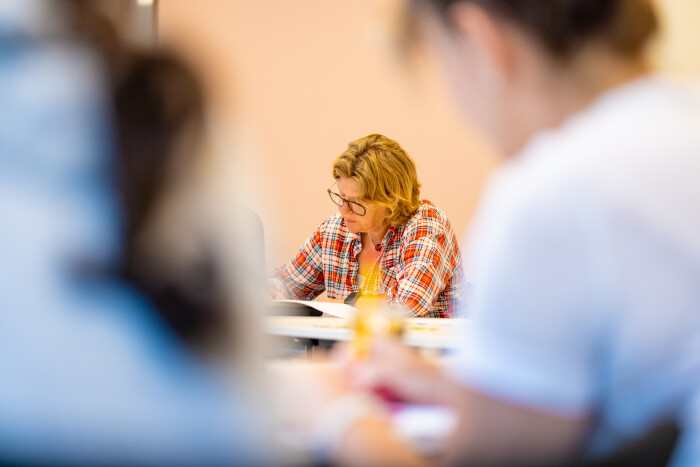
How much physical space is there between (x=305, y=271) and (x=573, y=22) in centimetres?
230

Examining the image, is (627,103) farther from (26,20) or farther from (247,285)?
(26,20)

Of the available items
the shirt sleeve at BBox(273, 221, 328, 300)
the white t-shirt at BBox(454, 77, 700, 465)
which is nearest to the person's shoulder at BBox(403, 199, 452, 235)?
the shirt sleeve at BBox(273, 221, 328, 300)

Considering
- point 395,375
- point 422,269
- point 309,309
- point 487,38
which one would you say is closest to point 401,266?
point 422,269

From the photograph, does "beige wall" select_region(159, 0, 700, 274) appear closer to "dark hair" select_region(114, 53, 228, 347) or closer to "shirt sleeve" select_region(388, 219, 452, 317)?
"shirt sleeve" select_region(388, 219, 452, 317)

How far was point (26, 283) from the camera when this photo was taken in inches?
27.4

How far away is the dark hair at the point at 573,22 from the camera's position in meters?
0.75

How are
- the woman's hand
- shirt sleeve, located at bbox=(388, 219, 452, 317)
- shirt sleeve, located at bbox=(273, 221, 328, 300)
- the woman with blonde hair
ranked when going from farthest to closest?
shirt sleeve, located at bbox=(273, 221, 328, 300), the woman with blonde hair, shirt sleeve, located at bbox=(388, 219, 452, 317), the woman's hand

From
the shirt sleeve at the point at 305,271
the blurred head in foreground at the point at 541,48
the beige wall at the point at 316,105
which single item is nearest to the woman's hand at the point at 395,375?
the blurred head in foreground at the point at 541,48

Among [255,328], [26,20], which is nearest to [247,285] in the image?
[255,328]

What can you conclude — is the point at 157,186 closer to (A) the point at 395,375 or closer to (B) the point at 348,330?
(A) the point at 395,375

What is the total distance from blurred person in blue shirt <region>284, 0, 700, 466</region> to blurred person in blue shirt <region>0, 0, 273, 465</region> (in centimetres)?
18

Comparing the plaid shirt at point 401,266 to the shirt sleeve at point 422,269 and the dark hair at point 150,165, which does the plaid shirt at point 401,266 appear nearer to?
the shirt sleeve at point 422,269

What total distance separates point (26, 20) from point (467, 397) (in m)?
0.53

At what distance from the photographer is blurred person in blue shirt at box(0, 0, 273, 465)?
683mm
